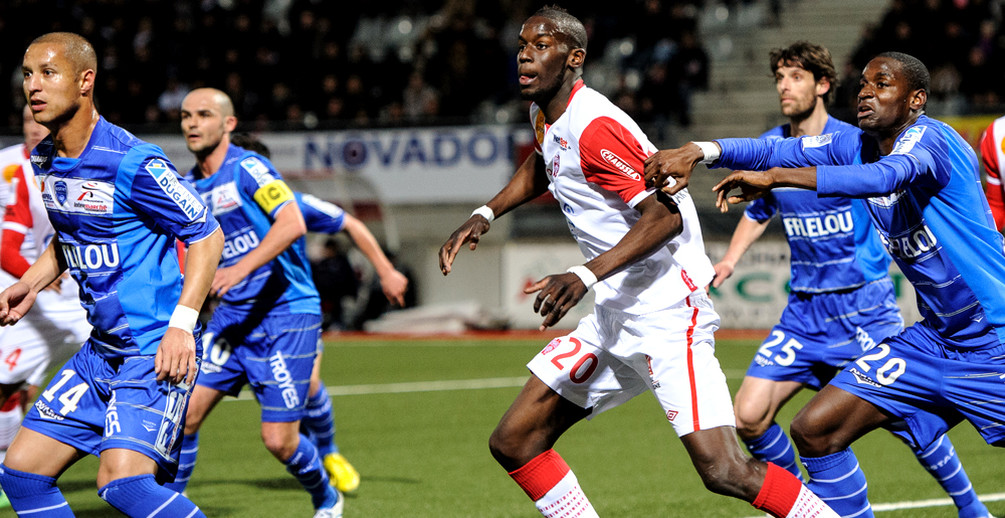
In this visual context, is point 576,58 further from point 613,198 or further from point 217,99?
point 217,99

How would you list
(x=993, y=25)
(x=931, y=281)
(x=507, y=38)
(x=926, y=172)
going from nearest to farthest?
(x=926, y=172) → (x=931, y=281) → (x=993, y=25) → (x=507, y=38)

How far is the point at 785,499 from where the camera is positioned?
13.8 feet

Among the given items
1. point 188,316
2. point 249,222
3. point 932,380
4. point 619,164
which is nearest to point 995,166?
point 932,380

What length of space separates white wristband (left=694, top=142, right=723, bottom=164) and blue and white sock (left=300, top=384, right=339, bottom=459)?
3.88 m

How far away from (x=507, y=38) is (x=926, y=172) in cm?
1830

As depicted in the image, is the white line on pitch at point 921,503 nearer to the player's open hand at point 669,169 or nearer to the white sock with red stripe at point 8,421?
the player's open hand at point 669,169

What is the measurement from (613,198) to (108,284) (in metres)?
2.00

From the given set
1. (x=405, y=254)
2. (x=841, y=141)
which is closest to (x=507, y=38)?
(x=405, y=254)

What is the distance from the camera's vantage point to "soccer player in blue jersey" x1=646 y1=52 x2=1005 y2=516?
436 cm

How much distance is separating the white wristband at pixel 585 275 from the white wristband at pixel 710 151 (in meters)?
0.63

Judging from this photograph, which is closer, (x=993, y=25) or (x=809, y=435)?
(x=809, y=435)

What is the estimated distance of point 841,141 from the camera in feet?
15.5

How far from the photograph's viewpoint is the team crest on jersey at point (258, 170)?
6383 millimetres

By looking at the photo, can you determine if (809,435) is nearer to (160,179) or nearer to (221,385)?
(160,179)
